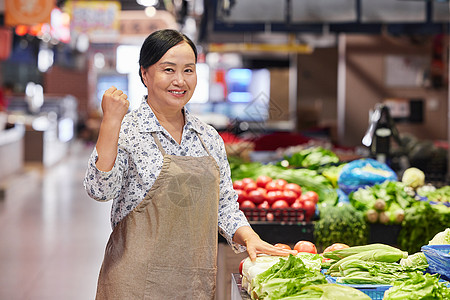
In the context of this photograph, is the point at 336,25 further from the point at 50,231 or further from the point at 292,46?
the point at 292,46

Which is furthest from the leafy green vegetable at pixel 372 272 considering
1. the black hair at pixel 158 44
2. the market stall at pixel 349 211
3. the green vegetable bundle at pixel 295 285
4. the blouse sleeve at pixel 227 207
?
the market stall at pixel 349 211

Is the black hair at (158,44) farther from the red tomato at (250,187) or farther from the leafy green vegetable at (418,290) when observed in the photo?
the red tomato at (250,187)

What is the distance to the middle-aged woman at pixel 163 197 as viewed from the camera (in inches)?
99.3

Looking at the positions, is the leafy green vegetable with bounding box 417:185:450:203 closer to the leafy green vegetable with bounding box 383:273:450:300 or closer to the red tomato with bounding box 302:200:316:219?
the red tomato with bounding box 302:200:316:219

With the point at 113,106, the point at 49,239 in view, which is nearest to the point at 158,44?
the point at 113,106

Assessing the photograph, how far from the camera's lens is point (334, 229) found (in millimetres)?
3922

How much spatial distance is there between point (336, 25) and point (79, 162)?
1100 centimetres

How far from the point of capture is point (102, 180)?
2.39 m

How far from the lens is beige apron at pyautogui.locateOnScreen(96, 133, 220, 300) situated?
2520mm

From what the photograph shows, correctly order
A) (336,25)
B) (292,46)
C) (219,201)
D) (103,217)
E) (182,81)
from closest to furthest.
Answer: (182,81) → (219,201) → (336,25) → (103,217) → (292,46)

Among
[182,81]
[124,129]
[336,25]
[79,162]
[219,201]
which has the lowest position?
[79,162]

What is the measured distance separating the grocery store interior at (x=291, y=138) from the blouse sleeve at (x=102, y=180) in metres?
0.65

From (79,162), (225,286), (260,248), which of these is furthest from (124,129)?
(79,162)

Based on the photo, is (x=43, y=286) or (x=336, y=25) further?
(x=336, y=25)
